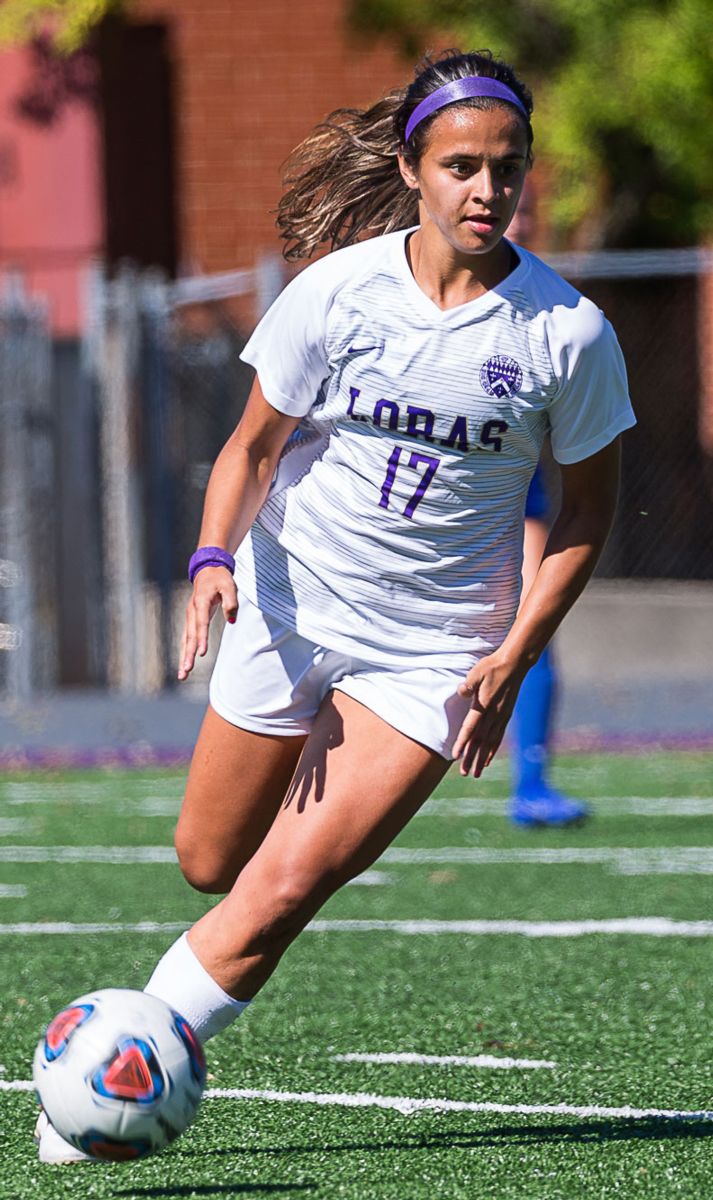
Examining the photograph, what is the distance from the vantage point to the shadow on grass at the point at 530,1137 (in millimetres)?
4059

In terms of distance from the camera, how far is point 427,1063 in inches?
190

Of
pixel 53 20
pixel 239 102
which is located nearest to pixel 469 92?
pixel 53 20

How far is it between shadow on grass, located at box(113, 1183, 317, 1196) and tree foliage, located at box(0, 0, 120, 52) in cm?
1381

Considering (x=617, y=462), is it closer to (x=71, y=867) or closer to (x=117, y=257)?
(x=71, y=867)

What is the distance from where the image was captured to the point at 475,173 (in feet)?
12.5

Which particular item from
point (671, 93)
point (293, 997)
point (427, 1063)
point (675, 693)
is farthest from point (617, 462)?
point (671, 93)

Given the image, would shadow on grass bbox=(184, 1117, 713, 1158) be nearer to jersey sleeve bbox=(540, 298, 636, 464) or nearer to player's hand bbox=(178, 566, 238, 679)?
player's hand bbox=(178, 566, 238, 679)

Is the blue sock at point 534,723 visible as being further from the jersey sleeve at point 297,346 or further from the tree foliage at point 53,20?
the tree foliage at point 53,20

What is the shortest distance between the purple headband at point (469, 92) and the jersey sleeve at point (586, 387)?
1.38ft

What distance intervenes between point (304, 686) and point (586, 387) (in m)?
0.84

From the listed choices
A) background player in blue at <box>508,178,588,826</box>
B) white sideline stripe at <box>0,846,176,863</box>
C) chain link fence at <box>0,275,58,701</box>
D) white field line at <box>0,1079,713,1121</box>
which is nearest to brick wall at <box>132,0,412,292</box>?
chain link fence at <box>0,275,58,701</box>

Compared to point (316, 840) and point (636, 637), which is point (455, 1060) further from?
point (636, 637)

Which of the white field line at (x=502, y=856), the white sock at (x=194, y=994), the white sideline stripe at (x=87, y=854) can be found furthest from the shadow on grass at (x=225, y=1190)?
the white sideline stripe at (x=87, y=854)

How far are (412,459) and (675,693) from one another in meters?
9.58
